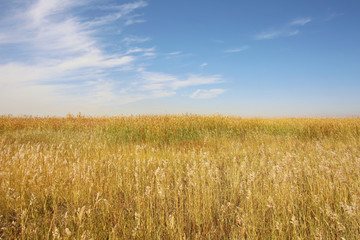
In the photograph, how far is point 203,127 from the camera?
48.3 ft

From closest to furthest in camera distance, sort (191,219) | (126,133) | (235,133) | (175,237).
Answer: (175,237)
(191,219)
(126,133)
(235,133)

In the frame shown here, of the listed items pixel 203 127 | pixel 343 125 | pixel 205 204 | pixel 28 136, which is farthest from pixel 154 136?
pixel 343 125

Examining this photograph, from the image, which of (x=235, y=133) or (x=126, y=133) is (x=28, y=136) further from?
(x=235, y=133)

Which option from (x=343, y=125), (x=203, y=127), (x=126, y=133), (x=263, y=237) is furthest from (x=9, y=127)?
(x=343, y=125)

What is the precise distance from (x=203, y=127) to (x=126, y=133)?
17.2 ft

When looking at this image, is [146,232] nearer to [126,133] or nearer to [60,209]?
[60,209]

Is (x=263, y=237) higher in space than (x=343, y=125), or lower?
lower

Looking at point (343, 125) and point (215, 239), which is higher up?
point (343, 125)

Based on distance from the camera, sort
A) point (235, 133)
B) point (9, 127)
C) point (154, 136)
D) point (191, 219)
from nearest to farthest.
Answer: point (191, 219) → point (154, 136) → point (235, 133) → point (9, 127)

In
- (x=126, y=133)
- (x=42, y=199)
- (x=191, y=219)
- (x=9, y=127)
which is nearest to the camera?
(x=191, y=219)

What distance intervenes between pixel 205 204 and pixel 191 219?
33 centimetres

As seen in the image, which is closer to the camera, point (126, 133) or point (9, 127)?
point (126, 133)

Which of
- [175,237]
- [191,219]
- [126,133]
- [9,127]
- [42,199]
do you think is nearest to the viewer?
[175,237]

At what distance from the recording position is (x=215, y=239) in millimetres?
3033
